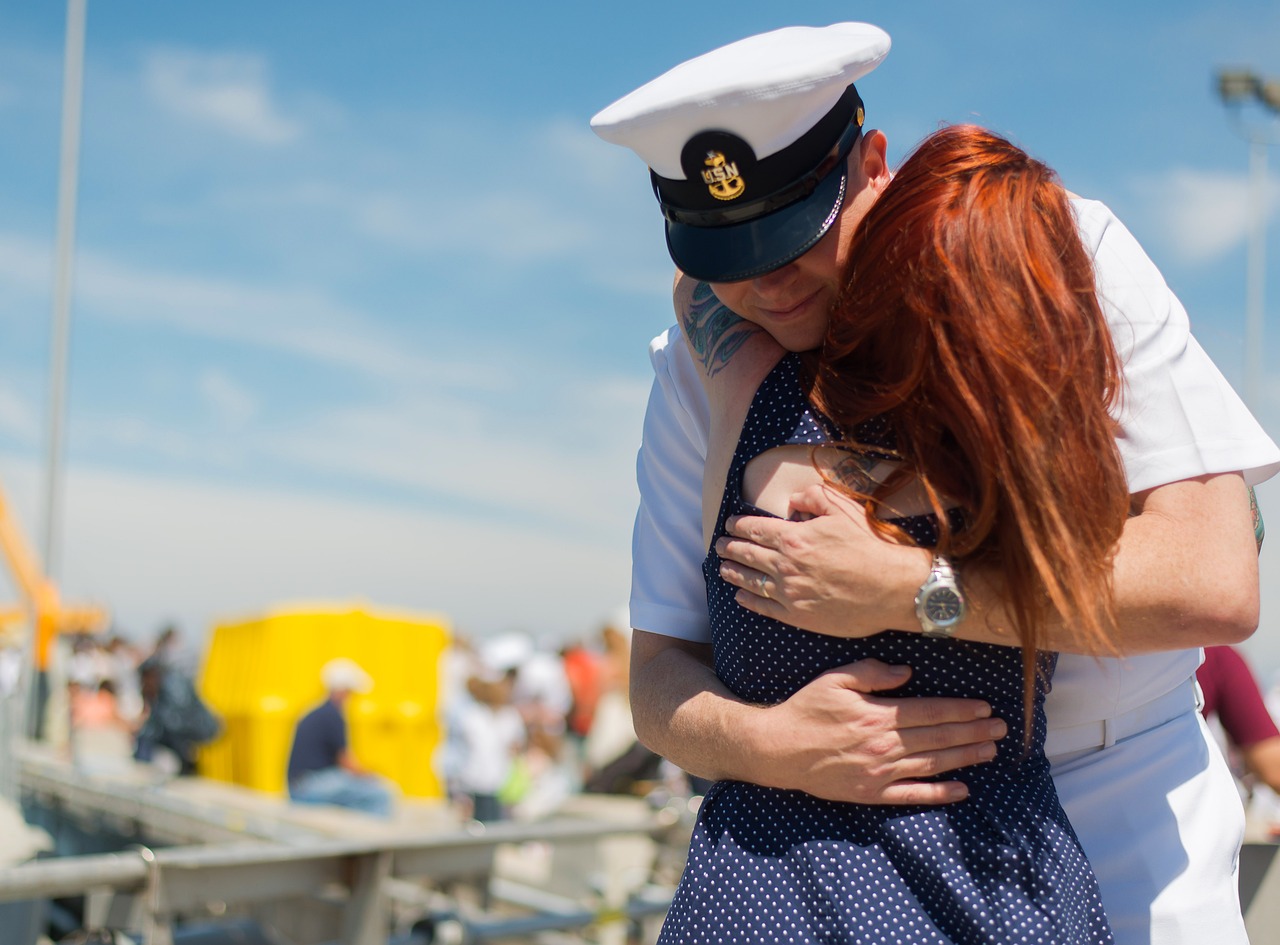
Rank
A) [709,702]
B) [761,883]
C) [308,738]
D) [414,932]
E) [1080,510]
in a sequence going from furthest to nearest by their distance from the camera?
[308,738], [414,932], [709,702], [761,883], [1080,510]

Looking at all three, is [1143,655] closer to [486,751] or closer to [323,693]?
[486,751]

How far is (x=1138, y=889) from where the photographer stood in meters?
1.51

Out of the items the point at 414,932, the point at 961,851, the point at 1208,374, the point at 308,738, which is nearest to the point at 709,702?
the point at 961,851

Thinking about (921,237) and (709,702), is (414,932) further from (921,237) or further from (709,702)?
(921,237)

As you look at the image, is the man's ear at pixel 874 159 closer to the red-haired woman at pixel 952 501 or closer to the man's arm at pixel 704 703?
the red-haired woman at pixel 952 501

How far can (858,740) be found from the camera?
4.34 ft

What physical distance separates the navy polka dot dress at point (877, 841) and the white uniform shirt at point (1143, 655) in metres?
0.15

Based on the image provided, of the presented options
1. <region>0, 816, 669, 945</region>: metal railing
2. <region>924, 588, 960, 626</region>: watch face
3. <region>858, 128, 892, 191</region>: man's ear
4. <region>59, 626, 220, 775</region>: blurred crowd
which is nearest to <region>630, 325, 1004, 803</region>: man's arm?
<region>924, 588, 960, 626</region>: watch face

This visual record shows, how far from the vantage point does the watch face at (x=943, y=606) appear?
50.6 inches

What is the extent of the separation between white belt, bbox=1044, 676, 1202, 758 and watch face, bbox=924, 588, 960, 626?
0.35m

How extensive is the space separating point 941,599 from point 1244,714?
10.3ft

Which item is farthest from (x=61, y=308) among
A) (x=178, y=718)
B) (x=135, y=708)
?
(x=135, y=708)

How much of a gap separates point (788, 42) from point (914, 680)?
78 centimetres

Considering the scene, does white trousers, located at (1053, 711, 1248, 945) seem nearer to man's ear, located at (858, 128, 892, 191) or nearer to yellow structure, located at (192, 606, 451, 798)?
man's ear, located at (858, 128, 892, 191)
